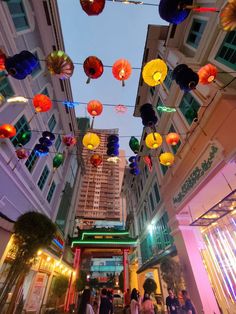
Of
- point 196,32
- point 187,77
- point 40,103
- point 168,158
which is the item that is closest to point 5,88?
point 40,103

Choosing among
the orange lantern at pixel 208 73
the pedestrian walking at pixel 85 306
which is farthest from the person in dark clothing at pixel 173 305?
the orange lantern at pixel 208 73

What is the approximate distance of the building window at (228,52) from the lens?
6.19m

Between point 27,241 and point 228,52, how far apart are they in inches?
412

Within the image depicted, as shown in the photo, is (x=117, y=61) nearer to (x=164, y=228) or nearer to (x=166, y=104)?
(x=166, y=104)

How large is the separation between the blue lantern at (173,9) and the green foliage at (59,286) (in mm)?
15876

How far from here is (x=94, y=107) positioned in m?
6.47

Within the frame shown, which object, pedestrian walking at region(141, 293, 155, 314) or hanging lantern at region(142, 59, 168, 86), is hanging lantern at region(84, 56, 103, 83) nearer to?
hanging lantern at region(142, 59, 168, 86)

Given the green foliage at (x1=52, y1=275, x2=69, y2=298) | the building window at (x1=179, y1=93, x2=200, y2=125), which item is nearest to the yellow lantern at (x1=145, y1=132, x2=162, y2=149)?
the building window at (x1=179, y1=93, x2=200, y2=125)

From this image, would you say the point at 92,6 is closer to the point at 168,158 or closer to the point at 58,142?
the point at 168,158

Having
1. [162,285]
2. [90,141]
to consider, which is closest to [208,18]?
[90,141]

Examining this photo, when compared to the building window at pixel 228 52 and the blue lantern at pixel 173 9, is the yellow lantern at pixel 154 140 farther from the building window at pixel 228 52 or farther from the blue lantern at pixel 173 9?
the building window at pixel 228 52

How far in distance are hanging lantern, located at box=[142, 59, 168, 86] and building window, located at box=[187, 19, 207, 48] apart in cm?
567

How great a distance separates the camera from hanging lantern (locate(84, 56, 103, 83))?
513 centimetres

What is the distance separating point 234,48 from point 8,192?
11.4 meters
